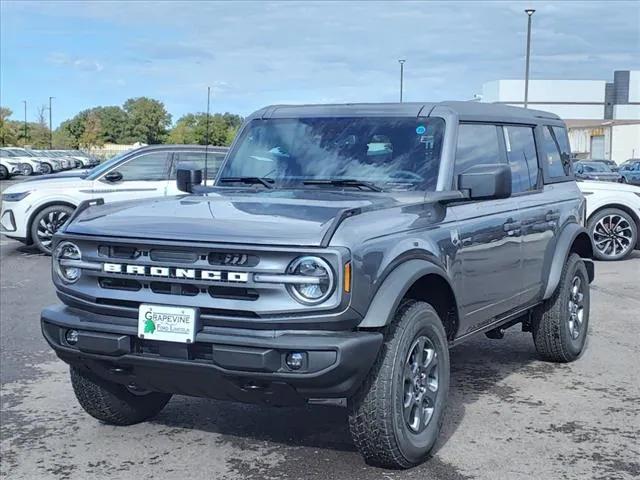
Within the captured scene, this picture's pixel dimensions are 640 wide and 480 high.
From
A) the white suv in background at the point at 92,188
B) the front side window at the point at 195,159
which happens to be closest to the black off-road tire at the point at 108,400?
the white suv in background at the point at 92,188

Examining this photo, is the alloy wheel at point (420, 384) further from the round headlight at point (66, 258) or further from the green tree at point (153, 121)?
the green tree at point (153, 121)

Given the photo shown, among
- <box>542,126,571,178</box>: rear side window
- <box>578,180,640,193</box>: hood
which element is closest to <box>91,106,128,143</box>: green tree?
<box>578,180,640,193</box>: hood

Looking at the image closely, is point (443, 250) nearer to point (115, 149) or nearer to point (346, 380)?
point (346, 380)

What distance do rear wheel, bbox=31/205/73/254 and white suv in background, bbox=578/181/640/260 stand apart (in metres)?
7.91

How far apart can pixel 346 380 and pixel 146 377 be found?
1.04 metres

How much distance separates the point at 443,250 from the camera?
4.82 m

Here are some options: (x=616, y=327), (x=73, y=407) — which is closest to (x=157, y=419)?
(x=73, y=407)

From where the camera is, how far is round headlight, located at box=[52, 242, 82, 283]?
449 centimetres

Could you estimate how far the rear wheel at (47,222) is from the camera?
1334 cm

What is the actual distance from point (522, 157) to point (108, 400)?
11.2 ft

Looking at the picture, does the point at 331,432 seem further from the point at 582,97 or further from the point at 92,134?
the point at 582,97

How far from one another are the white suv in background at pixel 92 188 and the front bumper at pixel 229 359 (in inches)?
347

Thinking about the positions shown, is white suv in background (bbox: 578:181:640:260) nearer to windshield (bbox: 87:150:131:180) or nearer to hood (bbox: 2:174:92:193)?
windshield (bbox: 87:150:131:180)

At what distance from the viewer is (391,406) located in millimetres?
4160
